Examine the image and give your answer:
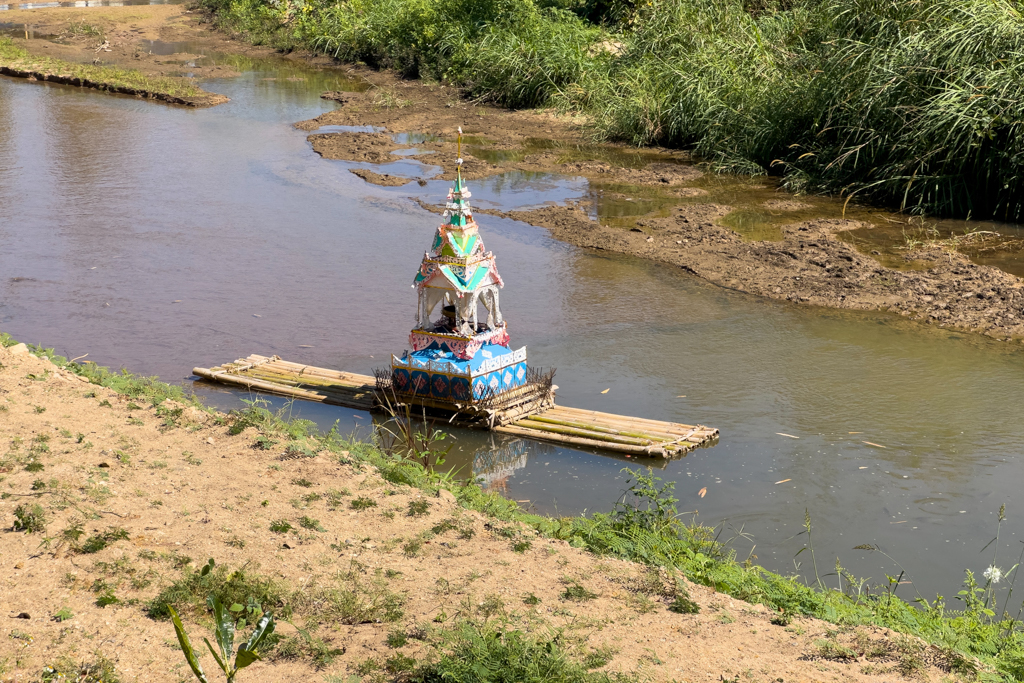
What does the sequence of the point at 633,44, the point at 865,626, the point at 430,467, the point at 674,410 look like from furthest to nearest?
1. the point at 633,44
2. the point at 674,410
3. the point at 430,467
4. the point at 865,626

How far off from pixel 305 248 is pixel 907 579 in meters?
9.75

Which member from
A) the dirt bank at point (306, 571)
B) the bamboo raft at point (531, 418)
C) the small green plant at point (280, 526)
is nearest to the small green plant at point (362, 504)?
the dirt bank at point (306, 571)

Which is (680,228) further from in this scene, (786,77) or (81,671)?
(81,671)

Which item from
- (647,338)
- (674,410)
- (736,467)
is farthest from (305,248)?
(736,467)

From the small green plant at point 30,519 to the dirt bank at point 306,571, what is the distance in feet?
0.06

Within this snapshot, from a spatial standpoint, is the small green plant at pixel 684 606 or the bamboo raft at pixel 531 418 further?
the bamboo raft at pixel 531 418

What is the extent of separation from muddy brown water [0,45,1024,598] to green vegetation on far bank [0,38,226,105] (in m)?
5.59

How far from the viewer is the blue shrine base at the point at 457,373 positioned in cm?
866

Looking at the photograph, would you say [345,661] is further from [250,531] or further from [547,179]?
[547,179]

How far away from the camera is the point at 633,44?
21844 millimetres

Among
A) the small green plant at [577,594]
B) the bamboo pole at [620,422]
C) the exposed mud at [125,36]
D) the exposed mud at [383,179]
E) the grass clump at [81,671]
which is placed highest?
the exposed mud at [125,36]

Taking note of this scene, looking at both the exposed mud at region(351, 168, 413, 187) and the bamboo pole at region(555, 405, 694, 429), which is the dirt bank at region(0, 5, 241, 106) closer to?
the exposed mud at region(351, 168, 413, 187)

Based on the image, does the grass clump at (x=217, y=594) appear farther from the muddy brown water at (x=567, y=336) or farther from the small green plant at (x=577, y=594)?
the muddy brown water at (x=567, y=336)

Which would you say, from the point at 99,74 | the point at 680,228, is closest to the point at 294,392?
the point at 680,228
